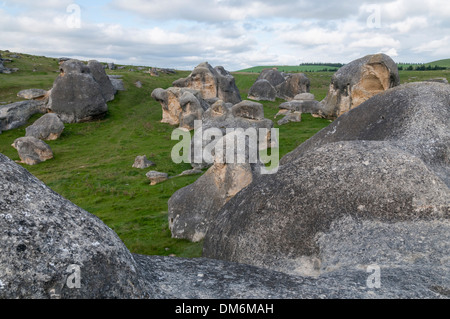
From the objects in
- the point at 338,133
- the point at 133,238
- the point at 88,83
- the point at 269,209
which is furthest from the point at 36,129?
the point at 269,209

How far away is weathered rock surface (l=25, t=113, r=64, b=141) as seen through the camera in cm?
3316

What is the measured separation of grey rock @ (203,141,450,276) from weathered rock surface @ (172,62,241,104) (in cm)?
3824

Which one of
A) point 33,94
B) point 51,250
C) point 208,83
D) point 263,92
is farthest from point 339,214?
point 263,92

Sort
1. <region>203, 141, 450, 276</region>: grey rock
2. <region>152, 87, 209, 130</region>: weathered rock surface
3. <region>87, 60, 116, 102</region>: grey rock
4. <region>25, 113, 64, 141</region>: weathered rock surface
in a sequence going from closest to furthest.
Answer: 1. <region>203, 141, 450, 276</region>: grey rock
2. <region>25, 113, 64, 141</region>: weathered rock surface
3. <region>152, 87, 209, 130</region>: weathered rock surface
4. <region>87, 60, 116, 102</region>: grey rock

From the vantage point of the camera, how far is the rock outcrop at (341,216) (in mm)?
6617

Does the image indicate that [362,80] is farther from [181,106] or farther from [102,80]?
[102,80]

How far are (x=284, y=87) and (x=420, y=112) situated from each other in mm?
41478

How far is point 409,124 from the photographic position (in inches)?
462

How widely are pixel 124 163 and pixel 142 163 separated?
6.71ft

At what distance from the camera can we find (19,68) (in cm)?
5800

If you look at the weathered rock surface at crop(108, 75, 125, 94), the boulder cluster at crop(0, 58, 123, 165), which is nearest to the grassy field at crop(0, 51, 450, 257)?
the weathered rock surface at crop(108, 75, 125, 94)

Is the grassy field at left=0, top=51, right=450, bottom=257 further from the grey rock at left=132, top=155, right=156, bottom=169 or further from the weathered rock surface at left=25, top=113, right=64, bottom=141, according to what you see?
the weathered rock surface at left=25, top=113, right=64, bottom=141
